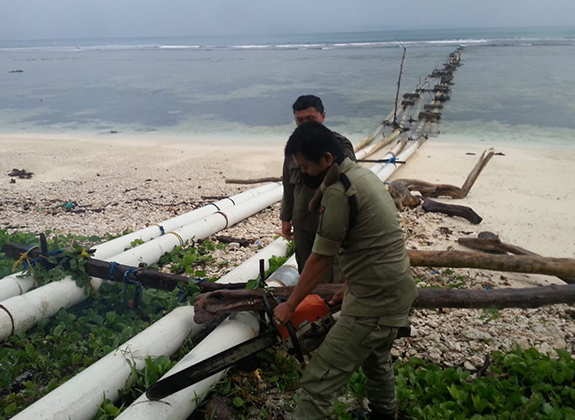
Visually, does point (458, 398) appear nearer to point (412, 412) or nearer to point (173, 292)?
point (412, 412)

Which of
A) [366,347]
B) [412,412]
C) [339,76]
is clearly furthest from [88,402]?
[339,76]

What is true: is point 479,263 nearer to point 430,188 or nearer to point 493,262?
point 493,262

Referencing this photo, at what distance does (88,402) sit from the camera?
327 centimetres

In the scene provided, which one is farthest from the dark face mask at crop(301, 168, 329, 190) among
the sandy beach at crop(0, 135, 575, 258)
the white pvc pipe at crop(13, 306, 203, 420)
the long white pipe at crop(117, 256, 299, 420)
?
the sandy beach at crop(0, 135, 575, 258)

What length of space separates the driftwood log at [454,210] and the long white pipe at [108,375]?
5230 mm

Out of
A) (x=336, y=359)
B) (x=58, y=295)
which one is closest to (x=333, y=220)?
(x=336, y=359)

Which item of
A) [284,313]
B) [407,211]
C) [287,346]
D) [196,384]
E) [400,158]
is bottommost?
[400,158]

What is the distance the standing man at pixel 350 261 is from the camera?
2674 millimetres

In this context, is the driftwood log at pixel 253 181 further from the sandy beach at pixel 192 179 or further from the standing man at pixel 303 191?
the standing man at pixel 303 191

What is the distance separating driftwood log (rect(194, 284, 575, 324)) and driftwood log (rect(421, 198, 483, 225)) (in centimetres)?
381

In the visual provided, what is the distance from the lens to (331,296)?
3.87 metres

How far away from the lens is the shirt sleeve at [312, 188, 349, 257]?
2.64 m

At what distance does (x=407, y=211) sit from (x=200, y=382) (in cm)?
568

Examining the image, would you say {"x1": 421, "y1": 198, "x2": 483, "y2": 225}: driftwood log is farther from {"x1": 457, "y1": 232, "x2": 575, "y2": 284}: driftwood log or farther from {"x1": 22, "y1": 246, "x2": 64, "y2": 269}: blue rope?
{"x1": 22, "y1": 246, "x2": 64, "y2": 269}: blue rope
